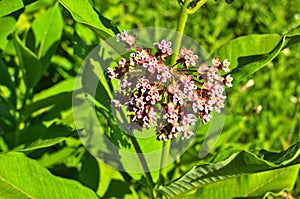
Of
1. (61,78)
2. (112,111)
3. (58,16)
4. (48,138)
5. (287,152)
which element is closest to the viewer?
(287,152)

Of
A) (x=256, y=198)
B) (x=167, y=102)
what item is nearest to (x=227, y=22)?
(x=256, y=198)

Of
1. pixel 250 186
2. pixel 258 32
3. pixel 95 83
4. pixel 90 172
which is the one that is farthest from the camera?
pixel 258 32

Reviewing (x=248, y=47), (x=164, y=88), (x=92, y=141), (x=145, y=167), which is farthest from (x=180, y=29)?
(x=92, y=141)

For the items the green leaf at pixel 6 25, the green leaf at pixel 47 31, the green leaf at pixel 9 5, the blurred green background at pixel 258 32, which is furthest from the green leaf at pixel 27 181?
the blurred green background at pixel 258 32

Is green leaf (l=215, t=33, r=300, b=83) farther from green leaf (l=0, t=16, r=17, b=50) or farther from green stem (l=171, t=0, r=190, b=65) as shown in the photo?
green leaf (l=0, t=16, r=17, b=50)

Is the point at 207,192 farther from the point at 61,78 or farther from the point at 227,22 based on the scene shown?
the point at 227,22

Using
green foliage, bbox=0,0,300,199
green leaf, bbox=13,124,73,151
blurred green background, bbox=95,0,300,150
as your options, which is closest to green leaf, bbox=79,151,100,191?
green foliage, bbox=0,0,300,199

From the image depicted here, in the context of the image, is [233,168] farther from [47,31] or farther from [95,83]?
[47,31]
